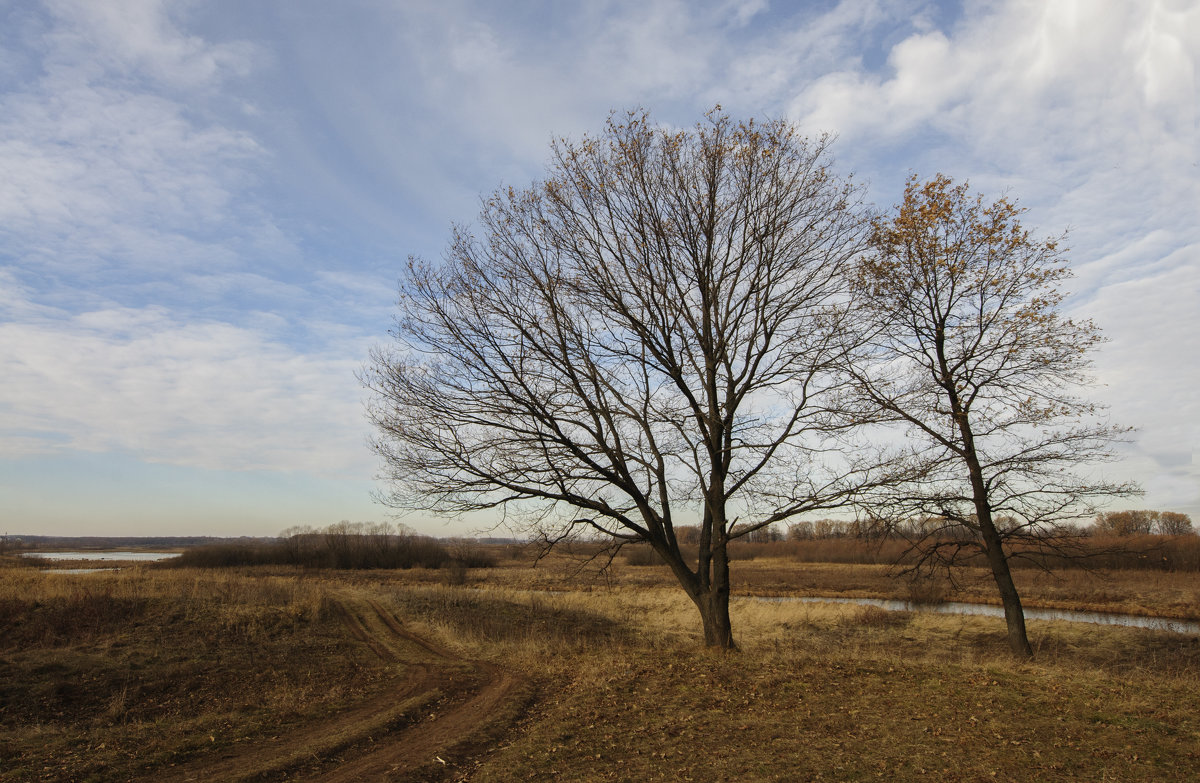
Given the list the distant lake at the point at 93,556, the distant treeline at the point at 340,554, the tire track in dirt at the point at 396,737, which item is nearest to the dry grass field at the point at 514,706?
the tire track in dirt at the point at 396,737

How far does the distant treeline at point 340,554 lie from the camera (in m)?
61.8

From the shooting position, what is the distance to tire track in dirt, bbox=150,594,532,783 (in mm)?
6492

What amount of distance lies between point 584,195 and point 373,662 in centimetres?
1082

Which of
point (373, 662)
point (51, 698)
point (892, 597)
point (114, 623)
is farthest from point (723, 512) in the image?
point (892, 597)

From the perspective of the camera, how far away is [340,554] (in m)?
64.0

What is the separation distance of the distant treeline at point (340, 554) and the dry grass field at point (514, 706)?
45918 millimetres

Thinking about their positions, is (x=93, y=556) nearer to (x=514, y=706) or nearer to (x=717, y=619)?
(x=514, y=706)

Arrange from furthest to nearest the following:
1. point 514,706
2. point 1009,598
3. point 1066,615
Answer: point 1066,615
point 1009,598
point 514,706

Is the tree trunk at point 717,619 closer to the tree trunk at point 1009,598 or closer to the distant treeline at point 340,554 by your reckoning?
the tree trunk at point 1009,598

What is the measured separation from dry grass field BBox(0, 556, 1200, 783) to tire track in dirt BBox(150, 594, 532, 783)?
44mm

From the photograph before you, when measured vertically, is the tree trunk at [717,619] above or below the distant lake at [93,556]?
above

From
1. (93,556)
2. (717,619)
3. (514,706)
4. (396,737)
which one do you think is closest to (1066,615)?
(717,619)

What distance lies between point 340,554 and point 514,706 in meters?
61.3

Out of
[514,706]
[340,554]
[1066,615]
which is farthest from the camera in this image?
[340,554]
